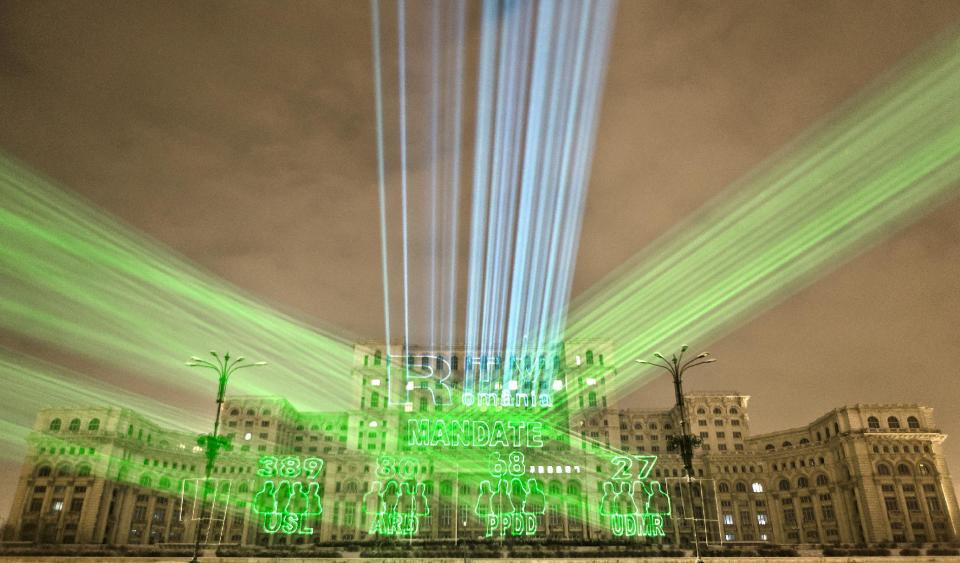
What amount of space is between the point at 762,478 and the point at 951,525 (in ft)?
82.4

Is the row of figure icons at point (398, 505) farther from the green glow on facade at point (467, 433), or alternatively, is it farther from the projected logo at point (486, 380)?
the projected logo at point (486, 380)

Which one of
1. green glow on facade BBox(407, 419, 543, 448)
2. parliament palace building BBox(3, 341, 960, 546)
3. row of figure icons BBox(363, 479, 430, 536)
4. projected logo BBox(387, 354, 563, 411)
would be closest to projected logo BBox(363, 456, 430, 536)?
row of figure icons BBox(363, 479, 430, 536)

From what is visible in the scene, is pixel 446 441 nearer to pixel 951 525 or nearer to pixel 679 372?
pixel 679 372

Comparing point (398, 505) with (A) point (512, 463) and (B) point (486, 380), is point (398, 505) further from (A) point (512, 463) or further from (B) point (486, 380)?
(B) point (486, 380)

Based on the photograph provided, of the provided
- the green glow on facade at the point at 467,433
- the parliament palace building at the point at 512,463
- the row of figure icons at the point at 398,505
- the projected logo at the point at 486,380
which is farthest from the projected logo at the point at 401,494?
the projected logo at the point at 486,380

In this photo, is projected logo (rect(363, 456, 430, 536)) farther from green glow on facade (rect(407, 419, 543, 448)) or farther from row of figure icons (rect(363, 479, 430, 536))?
green glow on facade (rect(407, 419, 543, 448))

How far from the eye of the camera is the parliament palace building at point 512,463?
282 feet

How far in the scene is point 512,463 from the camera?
265 ft

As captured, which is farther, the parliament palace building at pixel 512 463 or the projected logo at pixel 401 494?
the parliament palace building at pixel 512 463

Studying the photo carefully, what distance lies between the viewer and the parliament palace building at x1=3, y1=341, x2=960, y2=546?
282 feet

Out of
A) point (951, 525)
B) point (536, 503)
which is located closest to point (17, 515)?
point (536, 503)

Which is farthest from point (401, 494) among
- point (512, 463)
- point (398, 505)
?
point (512, 463)

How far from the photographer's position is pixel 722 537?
95500 mm

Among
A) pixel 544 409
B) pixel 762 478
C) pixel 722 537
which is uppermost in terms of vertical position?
pixel 544 409
